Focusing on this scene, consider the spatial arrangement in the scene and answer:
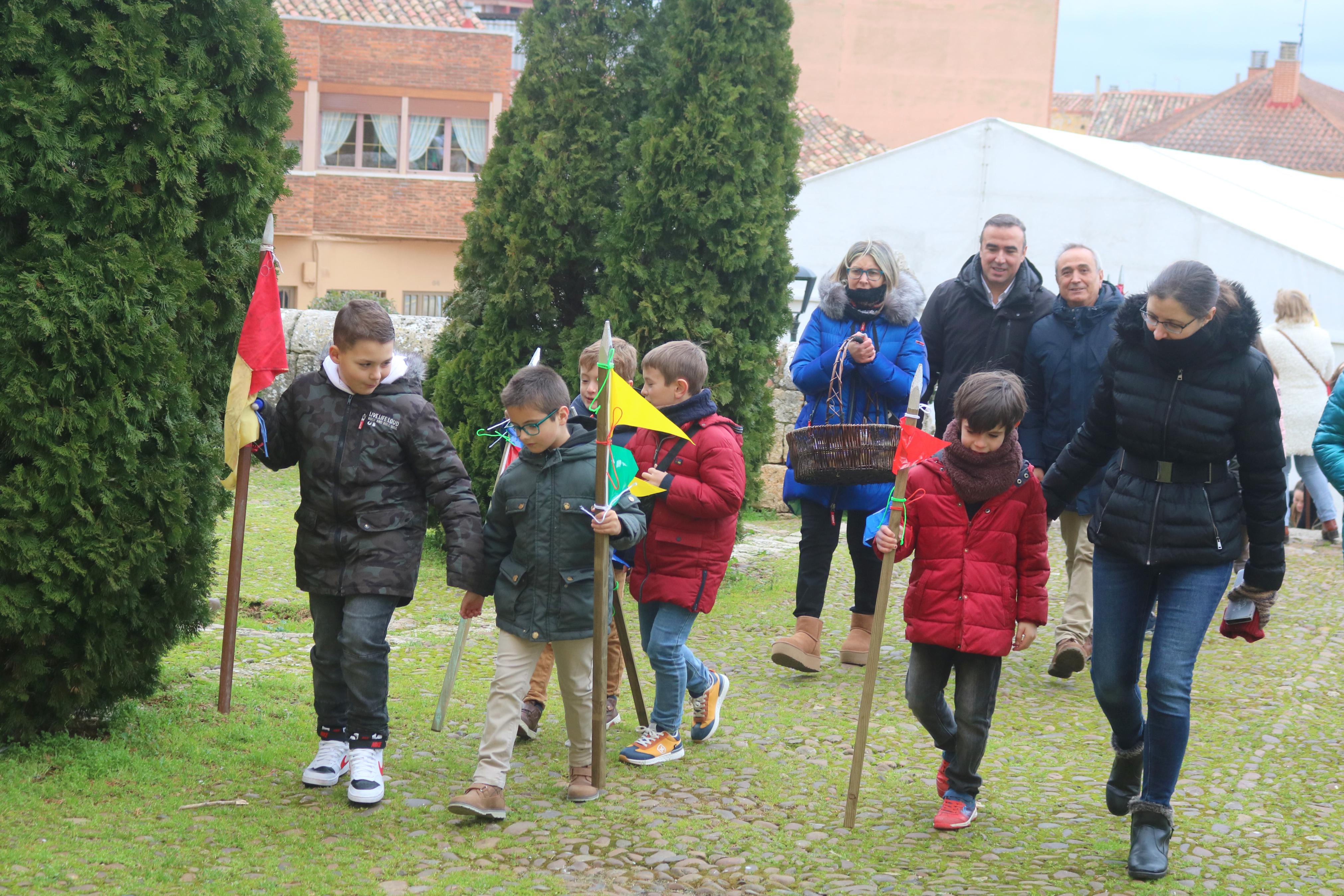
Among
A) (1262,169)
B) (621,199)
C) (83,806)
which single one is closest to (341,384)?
(83,806)

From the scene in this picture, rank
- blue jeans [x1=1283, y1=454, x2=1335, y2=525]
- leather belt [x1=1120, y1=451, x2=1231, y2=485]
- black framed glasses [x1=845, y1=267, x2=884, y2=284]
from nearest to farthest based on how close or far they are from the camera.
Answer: leather belt [x1=1120, y1=451, x2=1231, y2=485] → black framed glasses [x1=845, y1=267, x2=884, y2=284] → blue jeans [x1=1283, y1=454, x2=1335, y2=525]

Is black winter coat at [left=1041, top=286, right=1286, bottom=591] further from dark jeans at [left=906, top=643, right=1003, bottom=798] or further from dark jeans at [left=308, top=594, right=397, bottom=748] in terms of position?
dark jeans at [left=308, top=594, right=397, bottom=748]

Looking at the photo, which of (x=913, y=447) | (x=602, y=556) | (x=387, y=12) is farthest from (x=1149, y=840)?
(x=387, y=12)

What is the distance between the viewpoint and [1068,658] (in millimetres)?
6758

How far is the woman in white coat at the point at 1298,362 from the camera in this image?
424 inches

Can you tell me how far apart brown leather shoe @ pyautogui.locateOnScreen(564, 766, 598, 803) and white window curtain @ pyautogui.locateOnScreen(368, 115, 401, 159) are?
30180 mm

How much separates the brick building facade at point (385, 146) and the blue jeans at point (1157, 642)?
28.9 metres

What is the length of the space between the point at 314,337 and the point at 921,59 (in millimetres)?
31992

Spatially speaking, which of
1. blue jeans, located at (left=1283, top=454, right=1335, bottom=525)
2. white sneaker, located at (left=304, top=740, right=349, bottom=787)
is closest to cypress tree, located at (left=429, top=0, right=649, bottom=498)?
white sneaker, located at (left=304, top=740, right=349, bottom=787)

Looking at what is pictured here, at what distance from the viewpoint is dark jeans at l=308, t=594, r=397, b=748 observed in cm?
461

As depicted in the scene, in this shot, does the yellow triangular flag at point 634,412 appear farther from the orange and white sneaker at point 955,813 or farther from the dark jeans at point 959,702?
the orange and white sneaker at point 955,813

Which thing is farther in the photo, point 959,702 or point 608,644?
point 608,644

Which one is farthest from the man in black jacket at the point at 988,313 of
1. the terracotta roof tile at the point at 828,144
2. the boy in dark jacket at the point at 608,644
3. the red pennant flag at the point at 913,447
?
the terracotta roof tile at the point at 828,144

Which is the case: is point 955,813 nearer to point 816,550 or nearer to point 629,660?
point 629,660
